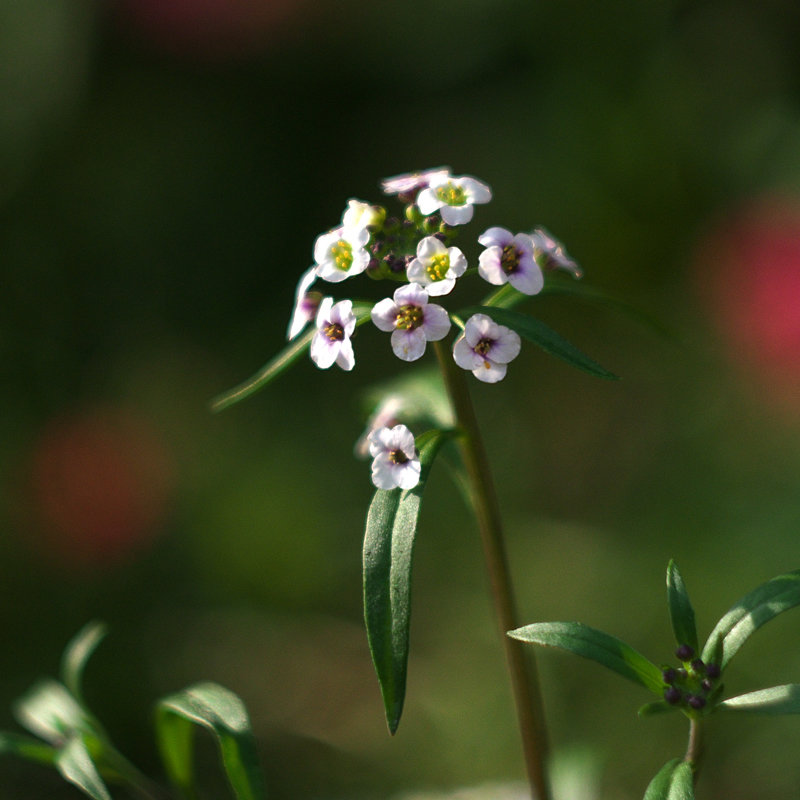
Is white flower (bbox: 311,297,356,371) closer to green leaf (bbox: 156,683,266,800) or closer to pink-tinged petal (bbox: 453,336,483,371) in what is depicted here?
pink-tinged petal (bbox: 453,336,483,371)

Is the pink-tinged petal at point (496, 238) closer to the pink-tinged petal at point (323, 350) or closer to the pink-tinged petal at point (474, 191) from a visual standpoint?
the pink-tinged petal at point (474, 191)

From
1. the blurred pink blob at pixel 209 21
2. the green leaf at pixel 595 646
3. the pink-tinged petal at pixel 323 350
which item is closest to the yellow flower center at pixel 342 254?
the pink-tinged petal at pixel 323 350

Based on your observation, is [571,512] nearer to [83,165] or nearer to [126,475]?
[126,475]

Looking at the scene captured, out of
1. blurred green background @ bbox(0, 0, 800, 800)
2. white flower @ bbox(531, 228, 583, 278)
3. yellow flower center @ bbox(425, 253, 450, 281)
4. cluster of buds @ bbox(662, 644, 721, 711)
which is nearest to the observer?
cluster of buds @ bbox(662, 644, 721, 711)

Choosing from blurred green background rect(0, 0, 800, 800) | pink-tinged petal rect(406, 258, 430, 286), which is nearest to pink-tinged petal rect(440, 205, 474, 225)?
pink-tinged petal rect(406, 258, 430, 286)

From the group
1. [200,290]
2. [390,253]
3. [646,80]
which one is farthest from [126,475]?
[646,80]
